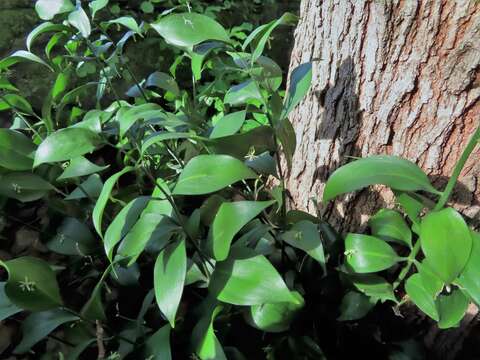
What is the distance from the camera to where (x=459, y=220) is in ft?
1.68

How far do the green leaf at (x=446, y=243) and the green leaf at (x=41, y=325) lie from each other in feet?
1.71

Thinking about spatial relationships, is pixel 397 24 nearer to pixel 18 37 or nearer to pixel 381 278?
pixel 381 278

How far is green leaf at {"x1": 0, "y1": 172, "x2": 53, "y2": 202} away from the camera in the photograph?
2.43 feet

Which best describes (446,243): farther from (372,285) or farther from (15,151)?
(15,151)

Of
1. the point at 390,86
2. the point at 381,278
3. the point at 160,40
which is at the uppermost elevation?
the point at 390,86

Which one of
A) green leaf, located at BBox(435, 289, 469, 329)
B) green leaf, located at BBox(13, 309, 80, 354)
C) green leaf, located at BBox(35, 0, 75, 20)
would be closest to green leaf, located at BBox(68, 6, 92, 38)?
green leaf, located at BBox(35, 0, 75, 20)

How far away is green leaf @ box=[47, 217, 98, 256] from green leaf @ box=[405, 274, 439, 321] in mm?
553

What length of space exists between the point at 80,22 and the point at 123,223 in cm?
40

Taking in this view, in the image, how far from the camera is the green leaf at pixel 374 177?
20.6 inches

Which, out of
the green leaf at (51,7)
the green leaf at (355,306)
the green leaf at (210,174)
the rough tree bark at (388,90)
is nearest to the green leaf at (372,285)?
the green leaf at (355,306)

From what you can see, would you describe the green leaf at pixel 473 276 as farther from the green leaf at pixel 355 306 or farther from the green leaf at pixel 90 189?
the green leaf at pixel 90 189

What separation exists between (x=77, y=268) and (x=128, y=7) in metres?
1.15

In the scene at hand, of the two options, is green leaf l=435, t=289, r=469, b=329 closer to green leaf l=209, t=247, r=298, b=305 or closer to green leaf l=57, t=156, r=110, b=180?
green leaf l=209, t=247, r=298, b=305

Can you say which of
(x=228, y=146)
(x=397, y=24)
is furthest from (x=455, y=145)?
(x=228, y=146)
